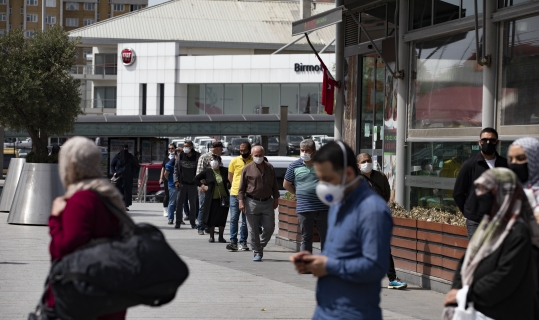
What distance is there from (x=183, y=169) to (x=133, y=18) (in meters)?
62.3

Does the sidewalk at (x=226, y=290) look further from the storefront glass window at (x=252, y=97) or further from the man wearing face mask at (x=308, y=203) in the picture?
the storefront glass window at (x=252, y=97)

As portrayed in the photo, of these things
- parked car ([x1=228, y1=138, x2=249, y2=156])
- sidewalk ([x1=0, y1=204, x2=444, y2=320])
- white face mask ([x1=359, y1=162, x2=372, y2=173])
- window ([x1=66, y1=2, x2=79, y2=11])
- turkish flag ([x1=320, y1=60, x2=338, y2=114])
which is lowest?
sidewalk ([x1=0, y1=204, x2=444, y2=320])

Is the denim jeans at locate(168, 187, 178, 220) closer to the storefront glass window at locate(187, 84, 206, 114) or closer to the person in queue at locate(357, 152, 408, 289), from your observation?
the person in queue at locate(357, 152, 408, 289)

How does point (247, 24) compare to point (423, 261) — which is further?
point (247, 24)

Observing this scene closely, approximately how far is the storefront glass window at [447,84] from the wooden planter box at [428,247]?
75.3 inches

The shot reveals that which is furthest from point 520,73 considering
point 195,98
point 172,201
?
point 195,98

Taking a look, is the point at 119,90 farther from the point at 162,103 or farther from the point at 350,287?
the point at 350,287

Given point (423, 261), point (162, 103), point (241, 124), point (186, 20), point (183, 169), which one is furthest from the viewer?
point (186, 20)

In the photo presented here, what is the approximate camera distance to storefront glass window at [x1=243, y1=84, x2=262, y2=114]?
71.9 m

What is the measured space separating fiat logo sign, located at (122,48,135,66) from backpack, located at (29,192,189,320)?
225 feet

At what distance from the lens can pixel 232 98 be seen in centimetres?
7300

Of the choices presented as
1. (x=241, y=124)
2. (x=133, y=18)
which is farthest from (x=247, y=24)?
(x=241, y=124)

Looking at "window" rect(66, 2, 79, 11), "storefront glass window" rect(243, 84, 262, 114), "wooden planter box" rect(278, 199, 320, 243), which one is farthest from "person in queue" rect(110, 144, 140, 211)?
"window" rect(66, 2, 79, 11)

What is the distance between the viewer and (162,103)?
72625 millimetres
